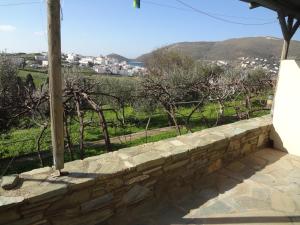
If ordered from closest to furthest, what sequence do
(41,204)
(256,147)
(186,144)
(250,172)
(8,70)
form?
1. (41,204)
2. (186,144)
3. (250,172)
4. (256,147)
5. (8,70)

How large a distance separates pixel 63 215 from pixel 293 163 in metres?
3.79

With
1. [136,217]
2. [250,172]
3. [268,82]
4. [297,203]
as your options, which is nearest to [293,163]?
[250,172]

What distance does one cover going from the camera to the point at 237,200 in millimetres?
3254

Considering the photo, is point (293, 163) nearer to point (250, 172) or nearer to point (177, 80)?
point (250, 172)

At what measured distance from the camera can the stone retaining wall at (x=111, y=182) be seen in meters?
2.21

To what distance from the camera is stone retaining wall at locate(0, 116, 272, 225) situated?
7.26ft

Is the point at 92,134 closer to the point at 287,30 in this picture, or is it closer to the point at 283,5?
the point at 287,30

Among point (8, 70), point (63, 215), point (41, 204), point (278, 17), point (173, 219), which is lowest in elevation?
point (173, 219)

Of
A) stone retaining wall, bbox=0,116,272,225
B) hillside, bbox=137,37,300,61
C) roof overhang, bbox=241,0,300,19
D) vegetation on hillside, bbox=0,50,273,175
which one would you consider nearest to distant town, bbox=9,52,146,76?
vegetation on hillside, bbox=0,50,273,175

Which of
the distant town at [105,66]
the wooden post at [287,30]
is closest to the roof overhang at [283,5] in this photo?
the wooden post at [287,30]

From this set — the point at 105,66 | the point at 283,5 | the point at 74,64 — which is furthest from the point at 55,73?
the point at 105,66

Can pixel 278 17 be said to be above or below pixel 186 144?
above

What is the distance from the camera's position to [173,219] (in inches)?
113

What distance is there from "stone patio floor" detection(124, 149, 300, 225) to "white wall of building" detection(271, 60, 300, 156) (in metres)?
0.61
